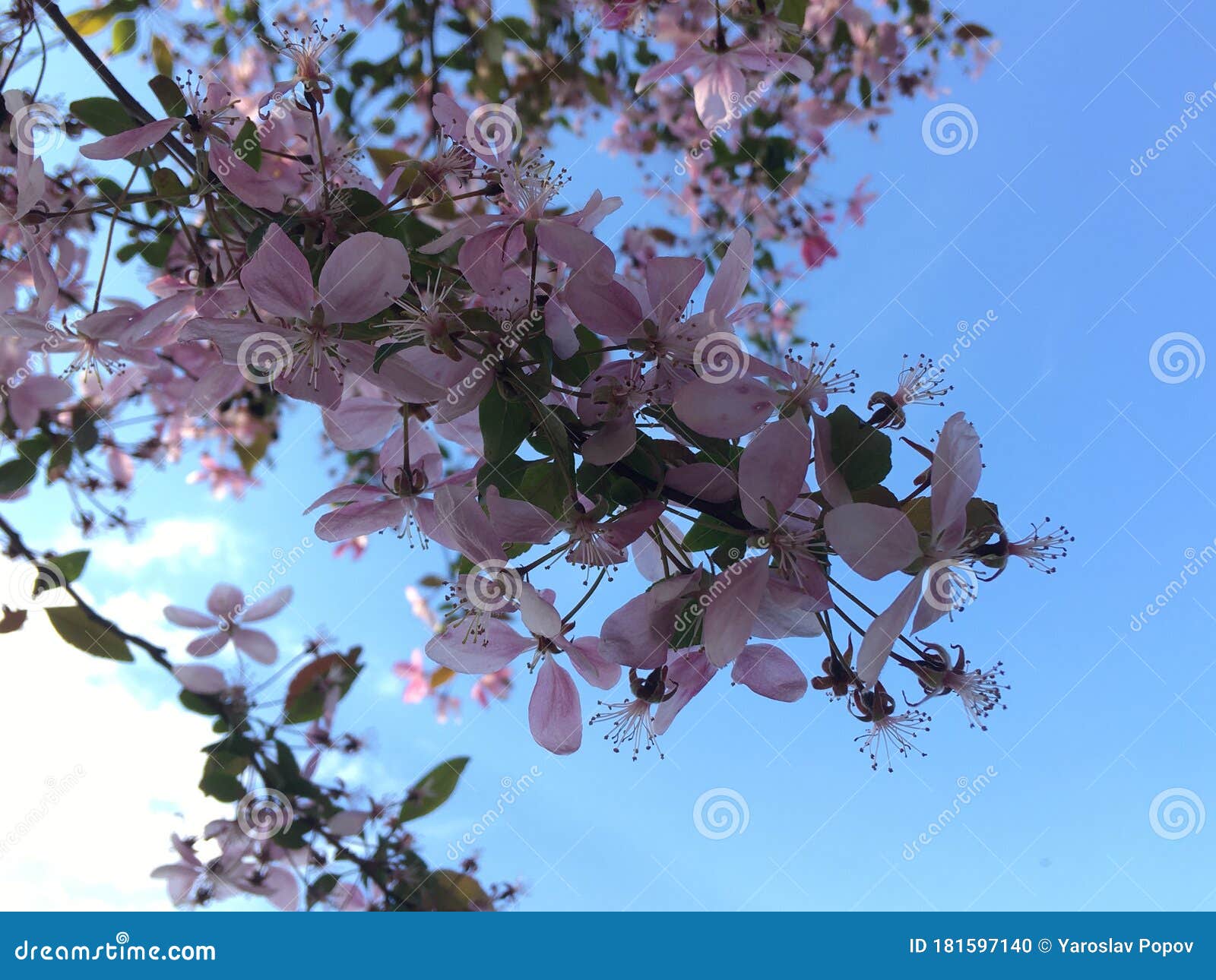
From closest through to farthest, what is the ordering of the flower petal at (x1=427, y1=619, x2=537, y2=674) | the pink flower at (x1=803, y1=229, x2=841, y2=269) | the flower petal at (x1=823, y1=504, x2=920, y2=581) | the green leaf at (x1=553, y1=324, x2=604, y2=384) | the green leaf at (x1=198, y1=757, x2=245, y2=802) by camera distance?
1. the flower petal at (x1=823, y1=504, x2=920, y2=581)
2. the green leaf at (x1=553, y1=324, x2=604, y2=384)
3. the flower petal at (x1=427, y1=619, x2=537, y2=674)
4. the green leaf at (x1=198, y1=757, x2=245, y2=802)
5. the pink flower at (x1=803, y1=229, x2=841, y2=269)

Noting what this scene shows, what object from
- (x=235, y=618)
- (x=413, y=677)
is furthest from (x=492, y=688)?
(x=235, y=618)

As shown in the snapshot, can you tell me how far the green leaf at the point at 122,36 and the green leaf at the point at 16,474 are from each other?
2.58 ft

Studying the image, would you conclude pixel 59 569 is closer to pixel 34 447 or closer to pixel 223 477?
pixel 34 447

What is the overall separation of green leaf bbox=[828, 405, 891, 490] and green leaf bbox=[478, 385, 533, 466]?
0.94ft

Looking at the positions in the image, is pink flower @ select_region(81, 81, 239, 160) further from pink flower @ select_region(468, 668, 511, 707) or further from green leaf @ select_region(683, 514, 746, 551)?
pink flower @ select_region(468, 668, 511, 707)

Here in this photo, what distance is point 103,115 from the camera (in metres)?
0.98

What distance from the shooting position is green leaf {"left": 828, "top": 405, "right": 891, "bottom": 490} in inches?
29.2

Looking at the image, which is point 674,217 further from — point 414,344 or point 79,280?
point 414,344

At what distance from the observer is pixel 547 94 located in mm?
2543

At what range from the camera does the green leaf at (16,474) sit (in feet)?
4.91

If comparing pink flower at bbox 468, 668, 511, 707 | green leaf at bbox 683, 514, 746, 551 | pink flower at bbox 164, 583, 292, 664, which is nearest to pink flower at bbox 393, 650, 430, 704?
pink flower at bbox 468, 668, 511, 707

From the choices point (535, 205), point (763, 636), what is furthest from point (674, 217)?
point (763, 636)

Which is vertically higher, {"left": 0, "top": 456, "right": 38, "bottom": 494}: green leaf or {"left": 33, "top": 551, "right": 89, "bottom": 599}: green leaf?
{"left": 0, "top": 456, "right": 38, "bottom": 494}: green leaf

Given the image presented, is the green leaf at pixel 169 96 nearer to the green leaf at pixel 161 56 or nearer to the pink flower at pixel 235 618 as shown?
the green leaf at pixel 161 56
